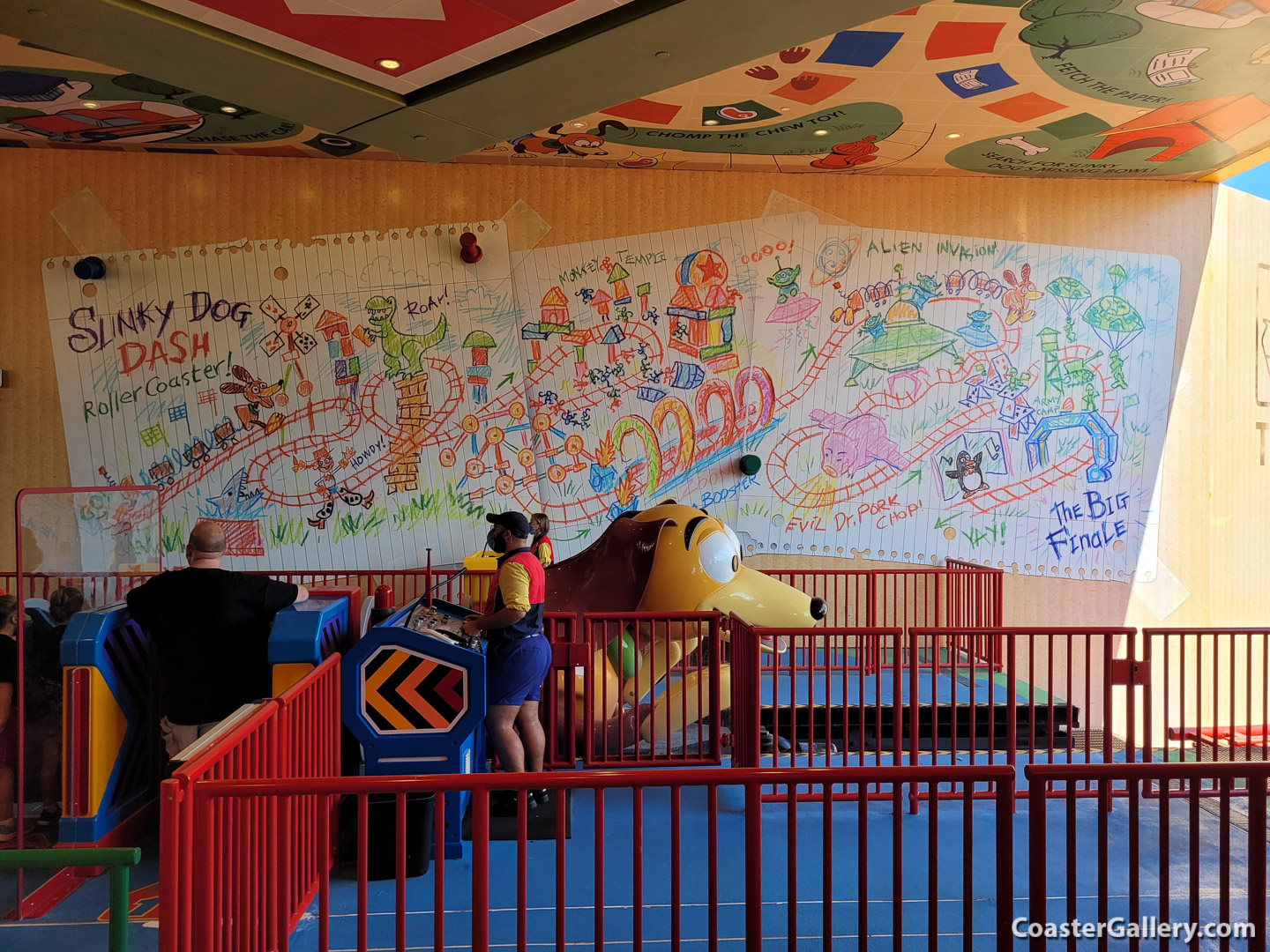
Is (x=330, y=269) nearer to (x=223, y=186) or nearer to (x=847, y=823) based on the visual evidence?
(x=223, y=186)

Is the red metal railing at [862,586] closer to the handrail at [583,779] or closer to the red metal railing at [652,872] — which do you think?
the red metal railing at [652,872]

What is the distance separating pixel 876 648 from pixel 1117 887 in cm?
175

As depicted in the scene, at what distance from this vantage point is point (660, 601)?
260 inches

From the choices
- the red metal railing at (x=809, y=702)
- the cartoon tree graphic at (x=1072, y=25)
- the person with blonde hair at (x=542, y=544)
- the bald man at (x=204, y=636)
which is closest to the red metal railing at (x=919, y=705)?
the red metal railing at (x=809, y=702)

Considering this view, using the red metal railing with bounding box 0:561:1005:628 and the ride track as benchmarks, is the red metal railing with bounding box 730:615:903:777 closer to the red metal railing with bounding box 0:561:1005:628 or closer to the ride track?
the red metal railing with bounding box 0:561:1005:628

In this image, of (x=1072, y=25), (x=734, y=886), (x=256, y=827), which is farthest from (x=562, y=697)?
(x=1072, y=25)

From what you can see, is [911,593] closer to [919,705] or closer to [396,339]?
[919,705]

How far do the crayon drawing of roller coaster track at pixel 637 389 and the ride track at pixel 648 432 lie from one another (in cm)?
3

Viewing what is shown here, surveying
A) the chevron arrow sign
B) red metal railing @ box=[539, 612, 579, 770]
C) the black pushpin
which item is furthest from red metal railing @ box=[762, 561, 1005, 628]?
the black pushpin

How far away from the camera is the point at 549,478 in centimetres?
1038

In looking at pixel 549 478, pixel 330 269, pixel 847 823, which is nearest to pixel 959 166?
pixel 549 478

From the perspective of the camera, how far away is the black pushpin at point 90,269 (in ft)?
31.6

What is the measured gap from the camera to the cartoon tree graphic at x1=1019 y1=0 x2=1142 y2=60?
22.1 ft

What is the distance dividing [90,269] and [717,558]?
25.0 ft
